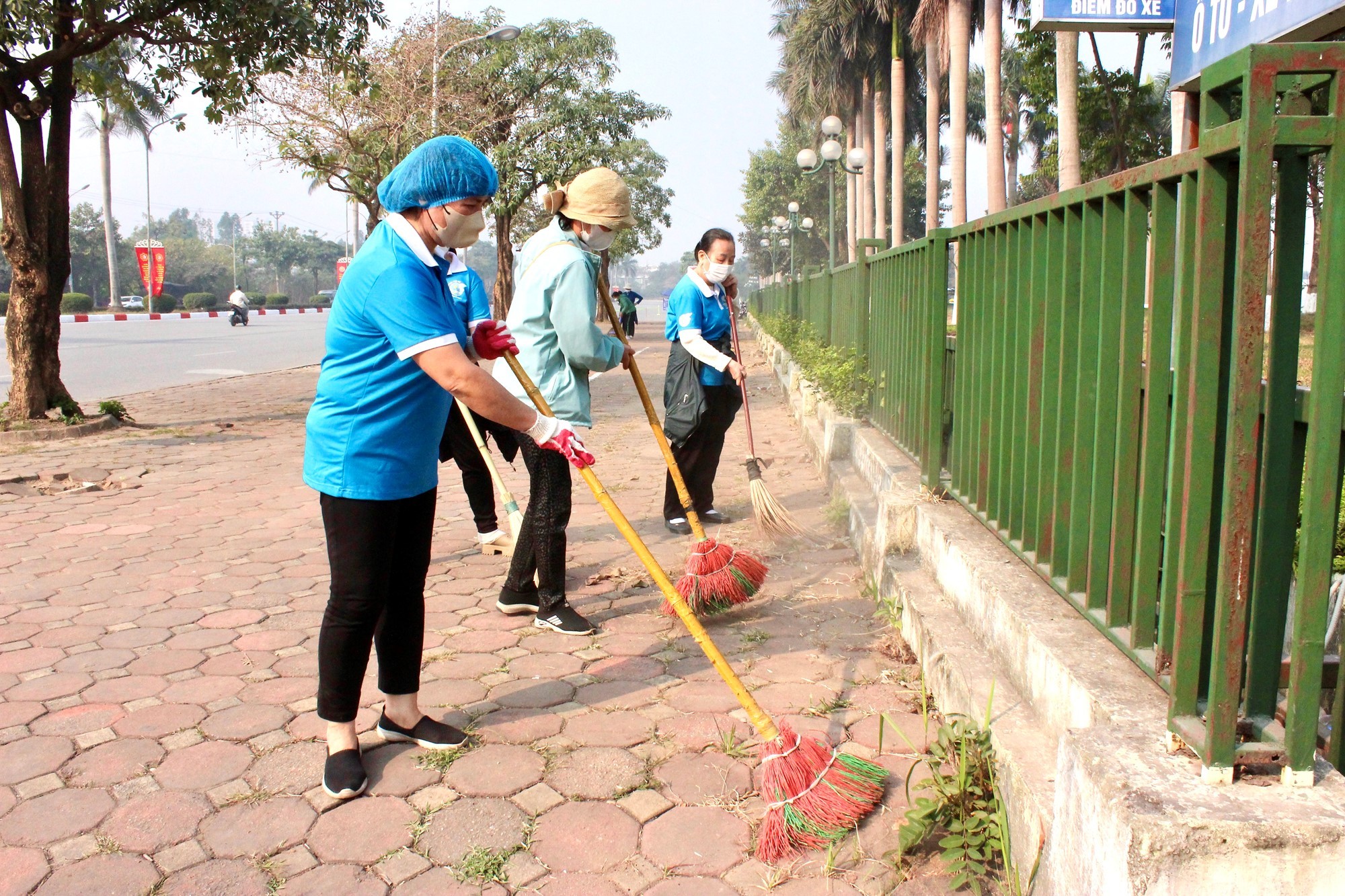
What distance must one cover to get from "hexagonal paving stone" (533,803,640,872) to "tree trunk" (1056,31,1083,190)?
14768 millimetres

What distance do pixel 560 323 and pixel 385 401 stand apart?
138cm

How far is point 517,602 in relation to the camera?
4414mm

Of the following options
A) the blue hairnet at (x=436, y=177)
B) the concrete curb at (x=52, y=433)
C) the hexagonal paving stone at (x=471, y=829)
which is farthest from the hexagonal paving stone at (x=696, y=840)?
the concrete curb at (x=52, y=433)

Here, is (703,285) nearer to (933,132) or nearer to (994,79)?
(994,79)

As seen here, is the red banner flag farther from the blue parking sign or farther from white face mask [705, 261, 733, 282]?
the blue parking sign

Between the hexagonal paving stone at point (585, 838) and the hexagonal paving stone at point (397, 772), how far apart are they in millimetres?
414

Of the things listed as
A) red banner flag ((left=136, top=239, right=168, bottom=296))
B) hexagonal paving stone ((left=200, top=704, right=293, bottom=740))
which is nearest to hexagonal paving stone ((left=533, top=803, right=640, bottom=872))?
hexagonal paving stone ((left=200, top=704, right=293, bottom=740))

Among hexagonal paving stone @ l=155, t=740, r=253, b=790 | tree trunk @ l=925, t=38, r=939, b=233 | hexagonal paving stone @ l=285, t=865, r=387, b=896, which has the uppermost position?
tree trunk @ l=925, t=38, r=939, b=233

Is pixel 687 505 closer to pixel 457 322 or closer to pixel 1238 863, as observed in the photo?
pixel 457 322

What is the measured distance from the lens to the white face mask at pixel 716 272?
5953mm

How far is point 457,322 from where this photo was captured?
2916mm

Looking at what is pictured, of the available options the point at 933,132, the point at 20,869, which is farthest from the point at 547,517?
the point at 933,132

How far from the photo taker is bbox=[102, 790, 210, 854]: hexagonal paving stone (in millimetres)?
2645

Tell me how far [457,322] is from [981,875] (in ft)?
6.11
